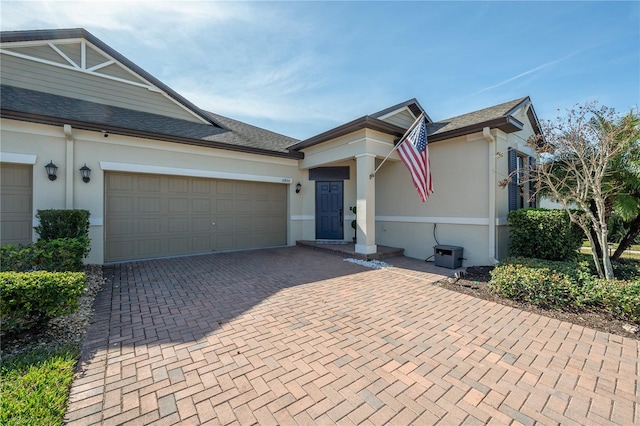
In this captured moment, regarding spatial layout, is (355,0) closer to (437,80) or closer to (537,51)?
(437,80)

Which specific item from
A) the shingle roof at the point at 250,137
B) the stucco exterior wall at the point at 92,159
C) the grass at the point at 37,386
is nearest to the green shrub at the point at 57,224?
the stucco exterior wall at the point at 92,159

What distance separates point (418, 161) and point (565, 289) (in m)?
3.76

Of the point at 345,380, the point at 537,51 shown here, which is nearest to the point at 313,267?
the point at 345,380

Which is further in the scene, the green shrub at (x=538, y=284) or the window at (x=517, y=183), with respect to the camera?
the window at (x=517, y=183)

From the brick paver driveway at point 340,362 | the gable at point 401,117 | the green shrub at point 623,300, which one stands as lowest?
the brick paver driveway at point 340,362

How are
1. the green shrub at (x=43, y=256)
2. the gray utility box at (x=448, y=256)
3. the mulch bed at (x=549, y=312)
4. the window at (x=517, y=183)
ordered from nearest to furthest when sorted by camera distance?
the mulch bed at (x=549, y=312)
the green shrub at (x=43, y=256)
the gray utility box at (x=448, y=256)
the window at (x=517, y=183)

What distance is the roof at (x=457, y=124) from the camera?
682cm

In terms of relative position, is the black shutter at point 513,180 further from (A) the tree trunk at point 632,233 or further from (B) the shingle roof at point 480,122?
(A) the tree trunk at point 632,233

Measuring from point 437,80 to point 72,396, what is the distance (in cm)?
1035

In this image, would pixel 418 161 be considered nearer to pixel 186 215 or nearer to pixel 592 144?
pixel 592 144

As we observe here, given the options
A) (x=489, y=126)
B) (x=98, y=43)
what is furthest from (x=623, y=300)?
(x=98, y=43)

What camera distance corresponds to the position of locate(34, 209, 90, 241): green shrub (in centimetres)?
588

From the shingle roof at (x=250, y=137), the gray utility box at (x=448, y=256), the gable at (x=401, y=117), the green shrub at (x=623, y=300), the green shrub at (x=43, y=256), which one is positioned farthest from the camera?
the shingle roof at (x=250, y=137)

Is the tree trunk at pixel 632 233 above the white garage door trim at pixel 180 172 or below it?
below
